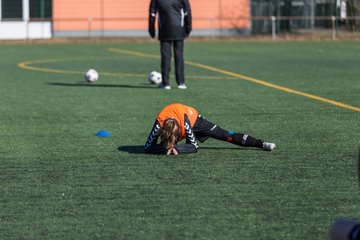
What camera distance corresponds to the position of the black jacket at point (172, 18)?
2028cm

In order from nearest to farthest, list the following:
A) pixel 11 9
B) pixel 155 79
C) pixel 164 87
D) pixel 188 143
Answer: pixel 188 143 → pixel 164 87 → pixel 155 79 → pixel 11 9

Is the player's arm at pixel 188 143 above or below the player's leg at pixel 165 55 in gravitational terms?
below

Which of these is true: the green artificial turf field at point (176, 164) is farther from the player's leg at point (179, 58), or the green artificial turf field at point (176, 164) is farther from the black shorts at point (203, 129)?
the player's leg at point (179, 58)

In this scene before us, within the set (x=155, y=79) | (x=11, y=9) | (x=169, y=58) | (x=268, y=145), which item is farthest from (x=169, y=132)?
(x=11, y=9)

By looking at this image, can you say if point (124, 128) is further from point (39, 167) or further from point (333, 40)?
point (333, 40)

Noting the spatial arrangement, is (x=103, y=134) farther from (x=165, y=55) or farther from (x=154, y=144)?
(x=165, y=55)

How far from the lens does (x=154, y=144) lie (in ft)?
36.3

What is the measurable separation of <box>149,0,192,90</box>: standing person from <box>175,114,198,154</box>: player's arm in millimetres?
9226

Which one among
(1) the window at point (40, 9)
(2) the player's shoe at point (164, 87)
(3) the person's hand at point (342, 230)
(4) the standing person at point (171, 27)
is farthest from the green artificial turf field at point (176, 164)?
(1) the window at point (40, 9)

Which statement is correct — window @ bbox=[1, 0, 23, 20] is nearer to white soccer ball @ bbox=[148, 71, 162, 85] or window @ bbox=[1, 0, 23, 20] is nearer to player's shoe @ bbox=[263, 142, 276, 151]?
white soccer ball @ bbox=[148, 71, 162, 85]

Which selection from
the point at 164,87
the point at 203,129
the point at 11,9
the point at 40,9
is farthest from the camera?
the point at 40,9

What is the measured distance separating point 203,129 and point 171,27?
29.3 ft

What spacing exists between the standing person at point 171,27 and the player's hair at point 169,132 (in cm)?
947

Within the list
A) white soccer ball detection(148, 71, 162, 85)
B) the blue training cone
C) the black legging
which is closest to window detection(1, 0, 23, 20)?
white soccer ball detection(148, 71, 162, 85)
